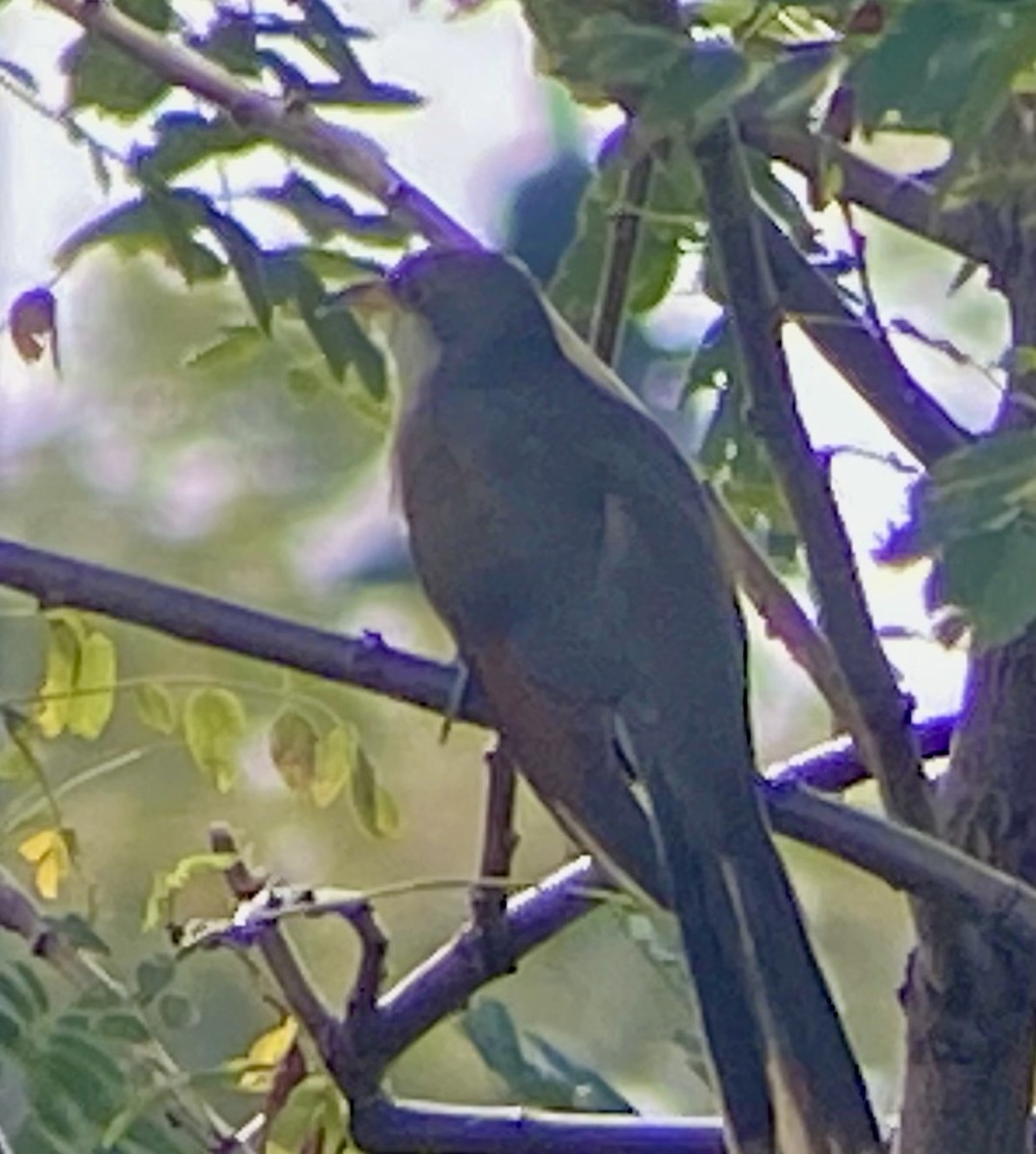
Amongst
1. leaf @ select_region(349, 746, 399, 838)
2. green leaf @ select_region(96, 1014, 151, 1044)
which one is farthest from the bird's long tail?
green leaf @ select_region(96, 1014, 151, 1044)

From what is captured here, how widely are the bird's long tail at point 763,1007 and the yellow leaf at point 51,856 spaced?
0.29 m

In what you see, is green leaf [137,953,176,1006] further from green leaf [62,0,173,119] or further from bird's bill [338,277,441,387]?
bird's bill [338,277,441,387]

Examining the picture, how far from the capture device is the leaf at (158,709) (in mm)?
1461

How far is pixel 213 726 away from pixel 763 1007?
1.06 ft

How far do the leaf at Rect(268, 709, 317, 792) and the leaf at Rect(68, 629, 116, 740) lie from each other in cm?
8

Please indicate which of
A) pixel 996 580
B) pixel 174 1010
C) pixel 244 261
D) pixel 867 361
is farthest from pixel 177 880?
pixel 996 580

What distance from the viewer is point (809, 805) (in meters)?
1.24

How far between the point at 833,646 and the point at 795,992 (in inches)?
6.1

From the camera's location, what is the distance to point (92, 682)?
1.43 m

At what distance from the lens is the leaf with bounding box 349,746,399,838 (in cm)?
142

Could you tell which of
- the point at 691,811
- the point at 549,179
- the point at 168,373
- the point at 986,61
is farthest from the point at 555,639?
the point at 168,373

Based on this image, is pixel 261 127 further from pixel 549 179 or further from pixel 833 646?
pixel 549 179

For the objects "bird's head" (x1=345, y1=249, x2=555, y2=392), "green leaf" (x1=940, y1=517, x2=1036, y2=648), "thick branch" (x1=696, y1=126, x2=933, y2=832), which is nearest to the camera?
"green leaf" (x1=940, y1=517, x2=1036, y2=648)

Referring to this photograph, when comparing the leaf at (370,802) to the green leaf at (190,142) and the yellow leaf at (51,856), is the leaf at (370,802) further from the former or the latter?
the green leaf at (190,142)
